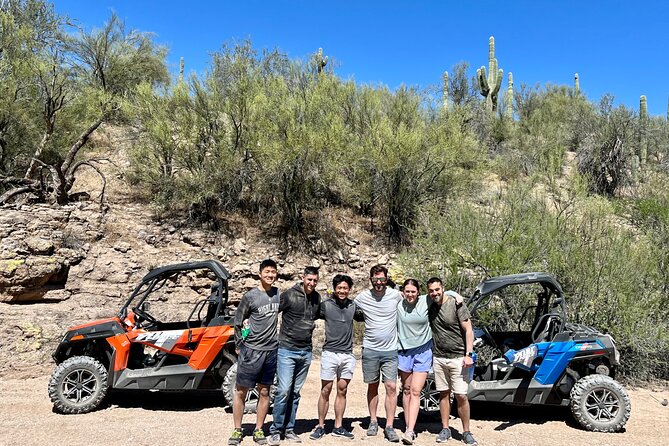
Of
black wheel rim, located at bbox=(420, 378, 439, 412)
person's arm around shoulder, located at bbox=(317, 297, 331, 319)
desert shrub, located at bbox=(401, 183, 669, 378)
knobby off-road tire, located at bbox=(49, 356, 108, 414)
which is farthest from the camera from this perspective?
desert shrub, located at bbox=(401, 183, 669, 378)

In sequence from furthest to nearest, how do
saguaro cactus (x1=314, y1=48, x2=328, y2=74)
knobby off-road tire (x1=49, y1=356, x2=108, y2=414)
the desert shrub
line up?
saguaro cactus (x1=314, y1=48, x2=328, y2=74) → the desert shrub → knobby off-road tire (x1=49, y1=356, x2=108, y2=414)

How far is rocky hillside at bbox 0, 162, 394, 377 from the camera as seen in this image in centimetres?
755

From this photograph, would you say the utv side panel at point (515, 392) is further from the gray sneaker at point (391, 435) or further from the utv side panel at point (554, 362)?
the gray sneaker at point (391, 435)

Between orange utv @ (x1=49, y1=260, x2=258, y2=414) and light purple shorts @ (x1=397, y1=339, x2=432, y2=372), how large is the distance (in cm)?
197

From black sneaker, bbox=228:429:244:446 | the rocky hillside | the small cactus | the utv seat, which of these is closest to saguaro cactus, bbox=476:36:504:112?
the small cactus

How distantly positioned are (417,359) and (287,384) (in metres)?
1.32

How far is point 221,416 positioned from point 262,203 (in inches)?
363

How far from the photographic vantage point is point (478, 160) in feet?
52.3

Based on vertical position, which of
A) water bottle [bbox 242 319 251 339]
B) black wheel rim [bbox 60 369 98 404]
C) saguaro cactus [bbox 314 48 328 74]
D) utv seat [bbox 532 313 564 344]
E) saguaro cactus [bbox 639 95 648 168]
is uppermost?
saguaro cactus [bbox 314 48 328 74]

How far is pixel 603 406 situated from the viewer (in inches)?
202

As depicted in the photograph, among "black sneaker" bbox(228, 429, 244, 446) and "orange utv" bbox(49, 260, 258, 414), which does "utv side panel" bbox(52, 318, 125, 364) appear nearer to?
"orange utv" bbox(49, 260, 258, 414)

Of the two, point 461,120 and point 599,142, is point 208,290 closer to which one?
point 461,120

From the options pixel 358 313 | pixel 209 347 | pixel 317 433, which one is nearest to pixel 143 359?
pixel 209 347

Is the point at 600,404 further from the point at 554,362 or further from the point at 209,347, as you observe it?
the point at 209,347
